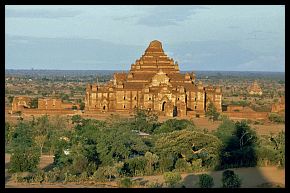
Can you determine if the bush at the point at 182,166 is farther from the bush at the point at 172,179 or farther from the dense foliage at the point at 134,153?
the bush at the point at 172,179

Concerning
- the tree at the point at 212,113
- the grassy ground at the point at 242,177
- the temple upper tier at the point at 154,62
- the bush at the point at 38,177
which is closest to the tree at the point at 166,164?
the grassy ground at the point at 242,177

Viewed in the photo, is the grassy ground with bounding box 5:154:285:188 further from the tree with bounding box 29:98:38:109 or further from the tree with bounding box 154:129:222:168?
the tree with bounding box 29:98:38:109

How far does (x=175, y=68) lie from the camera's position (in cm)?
4844

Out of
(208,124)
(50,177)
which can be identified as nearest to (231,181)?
(50,177)

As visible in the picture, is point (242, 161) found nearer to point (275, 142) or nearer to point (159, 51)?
point (275, 142)

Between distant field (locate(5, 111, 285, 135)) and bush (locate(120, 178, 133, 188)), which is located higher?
distant field (locate(5, 111, 285, 135))

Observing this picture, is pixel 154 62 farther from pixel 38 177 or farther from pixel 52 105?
pixel 38 177

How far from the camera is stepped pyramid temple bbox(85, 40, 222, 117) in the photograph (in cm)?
4484

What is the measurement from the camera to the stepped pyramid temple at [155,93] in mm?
44844

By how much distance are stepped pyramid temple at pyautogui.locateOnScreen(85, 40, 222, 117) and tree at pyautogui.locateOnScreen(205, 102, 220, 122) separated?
0.41 meters

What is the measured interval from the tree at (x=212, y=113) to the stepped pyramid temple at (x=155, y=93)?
406 millimetres

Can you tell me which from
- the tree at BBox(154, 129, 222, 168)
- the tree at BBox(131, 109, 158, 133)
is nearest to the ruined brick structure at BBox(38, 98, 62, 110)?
the tree at BBox(131, 109, 158, 133)

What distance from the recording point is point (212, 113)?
1753 inches

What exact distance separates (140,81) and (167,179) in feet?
80.6
